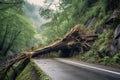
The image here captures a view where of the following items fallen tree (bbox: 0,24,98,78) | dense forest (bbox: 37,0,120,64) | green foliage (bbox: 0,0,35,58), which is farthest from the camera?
green foliage (bbox: 0,0,35,58)

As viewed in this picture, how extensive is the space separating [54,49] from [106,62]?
7.64 m

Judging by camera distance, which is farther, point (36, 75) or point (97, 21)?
point (97, 21)

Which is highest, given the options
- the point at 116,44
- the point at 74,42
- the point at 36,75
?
the point at 74,42

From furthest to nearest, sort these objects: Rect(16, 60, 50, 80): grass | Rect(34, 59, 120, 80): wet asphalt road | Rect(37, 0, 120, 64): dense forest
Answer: Rect(37, 0, 120, 64): dense forest
Rect(16, 60, 50, 80): grass
Rect(34, 59, 120, 80): wet asphalt road

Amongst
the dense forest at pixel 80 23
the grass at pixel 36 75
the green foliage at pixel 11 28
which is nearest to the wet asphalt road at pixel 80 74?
the grass at pixel 36 75

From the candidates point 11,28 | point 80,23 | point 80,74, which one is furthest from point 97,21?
point 11,28

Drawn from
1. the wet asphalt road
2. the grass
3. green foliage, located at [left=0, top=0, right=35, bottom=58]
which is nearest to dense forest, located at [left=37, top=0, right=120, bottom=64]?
the wet asphalt road

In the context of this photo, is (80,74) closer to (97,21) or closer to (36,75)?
(36,75)

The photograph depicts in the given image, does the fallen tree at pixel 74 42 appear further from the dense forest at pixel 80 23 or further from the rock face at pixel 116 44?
the rock face at pixel 116 44

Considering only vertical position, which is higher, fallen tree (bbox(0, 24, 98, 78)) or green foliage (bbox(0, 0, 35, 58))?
green foliage (bbox(0, 0, 35, 58))

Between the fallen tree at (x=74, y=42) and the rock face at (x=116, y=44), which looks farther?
the fallen tree at (x=74, y=42)

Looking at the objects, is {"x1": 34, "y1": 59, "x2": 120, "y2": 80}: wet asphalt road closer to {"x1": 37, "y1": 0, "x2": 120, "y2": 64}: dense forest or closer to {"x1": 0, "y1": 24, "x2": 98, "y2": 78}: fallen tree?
{"x1": 37, "y1": 0, "x2": 120, "y2": 64}: dense forest

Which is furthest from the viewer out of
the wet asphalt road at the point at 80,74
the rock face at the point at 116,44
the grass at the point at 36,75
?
the rock face at the point at 116,44

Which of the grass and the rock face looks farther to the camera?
the rock face
